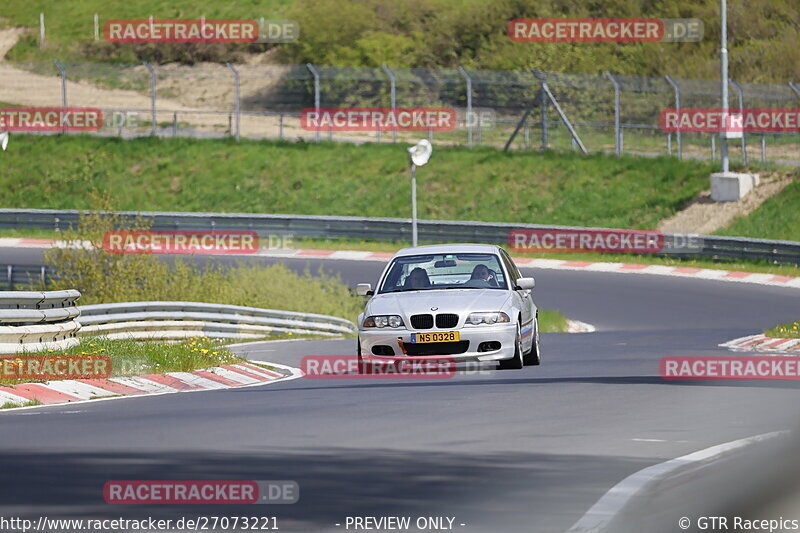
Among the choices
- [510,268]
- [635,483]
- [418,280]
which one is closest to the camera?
[635,483]

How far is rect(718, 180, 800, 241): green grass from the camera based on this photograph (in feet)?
139

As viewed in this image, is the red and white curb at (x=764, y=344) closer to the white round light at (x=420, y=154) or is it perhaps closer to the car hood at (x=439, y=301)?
the car hood at (x=439, y=301)

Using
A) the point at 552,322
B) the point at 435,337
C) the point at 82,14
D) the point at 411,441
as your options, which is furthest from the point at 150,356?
the point at 82,14

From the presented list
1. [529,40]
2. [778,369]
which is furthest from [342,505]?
[529,40]

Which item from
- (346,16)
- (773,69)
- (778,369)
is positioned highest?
(346,16)

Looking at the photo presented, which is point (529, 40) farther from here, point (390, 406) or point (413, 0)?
point (390, 406)

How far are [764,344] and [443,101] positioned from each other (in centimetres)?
3792

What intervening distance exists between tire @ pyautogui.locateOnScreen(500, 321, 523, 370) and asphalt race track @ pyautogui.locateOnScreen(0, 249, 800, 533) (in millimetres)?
197

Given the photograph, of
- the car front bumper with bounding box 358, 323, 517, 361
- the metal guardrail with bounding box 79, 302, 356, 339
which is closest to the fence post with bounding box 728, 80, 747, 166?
the metal guardrail with bounding box 79, 302, 356, 339

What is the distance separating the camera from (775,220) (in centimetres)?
4297

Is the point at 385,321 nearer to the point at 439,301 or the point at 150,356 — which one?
the point at 439,301

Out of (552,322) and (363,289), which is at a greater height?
(363,289)

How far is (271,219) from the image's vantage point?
157 feet

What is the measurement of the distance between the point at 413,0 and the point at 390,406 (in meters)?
65.1
